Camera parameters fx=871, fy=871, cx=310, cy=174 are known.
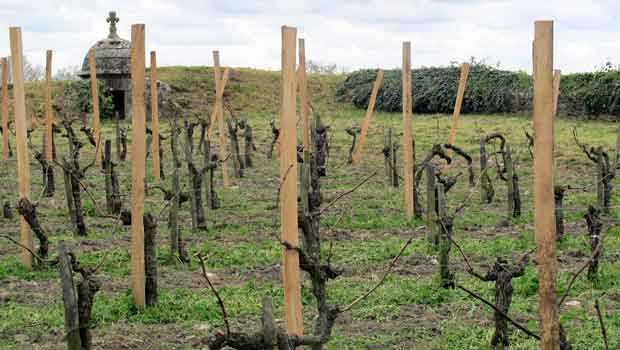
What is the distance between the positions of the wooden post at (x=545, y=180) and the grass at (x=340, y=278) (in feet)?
3.23

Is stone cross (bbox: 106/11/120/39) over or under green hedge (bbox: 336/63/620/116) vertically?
over

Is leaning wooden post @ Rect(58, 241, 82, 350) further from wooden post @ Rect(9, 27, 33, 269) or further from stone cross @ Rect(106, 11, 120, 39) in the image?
stone cross @ Rect(106, 11, 120, 39)

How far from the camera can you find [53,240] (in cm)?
1006

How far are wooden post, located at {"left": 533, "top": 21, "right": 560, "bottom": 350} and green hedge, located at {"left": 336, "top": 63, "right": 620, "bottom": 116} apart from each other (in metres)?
22.4

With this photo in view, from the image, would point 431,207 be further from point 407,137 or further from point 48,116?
point 48,116

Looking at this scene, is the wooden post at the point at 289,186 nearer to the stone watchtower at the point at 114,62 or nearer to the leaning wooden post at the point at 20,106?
the leaning wooden post at the point at 20,106

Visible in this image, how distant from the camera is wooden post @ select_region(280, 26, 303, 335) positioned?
5016 mm

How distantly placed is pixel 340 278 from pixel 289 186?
3332mm

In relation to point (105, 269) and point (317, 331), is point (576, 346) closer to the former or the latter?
point (317, 331)

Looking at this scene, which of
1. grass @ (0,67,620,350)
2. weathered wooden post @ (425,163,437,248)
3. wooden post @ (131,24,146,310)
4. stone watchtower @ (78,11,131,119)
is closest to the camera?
grass @ (0,67,620,350)

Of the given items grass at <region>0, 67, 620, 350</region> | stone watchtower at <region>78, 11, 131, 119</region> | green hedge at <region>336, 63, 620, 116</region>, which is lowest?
grass at <region>0, 67, 620, 350</region>

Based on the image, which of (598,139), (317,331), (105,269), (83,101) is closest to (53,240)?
(105,269)

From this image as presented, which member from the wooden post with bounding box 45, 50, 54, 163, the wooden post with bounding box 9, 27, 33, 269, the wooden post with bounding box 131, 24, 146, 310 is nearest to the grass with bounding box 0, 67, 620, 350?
the wooden post with bounding box 131, 24, 146, 310

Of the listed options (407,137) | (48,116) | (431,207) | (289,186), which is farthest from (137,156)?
(48,116)
